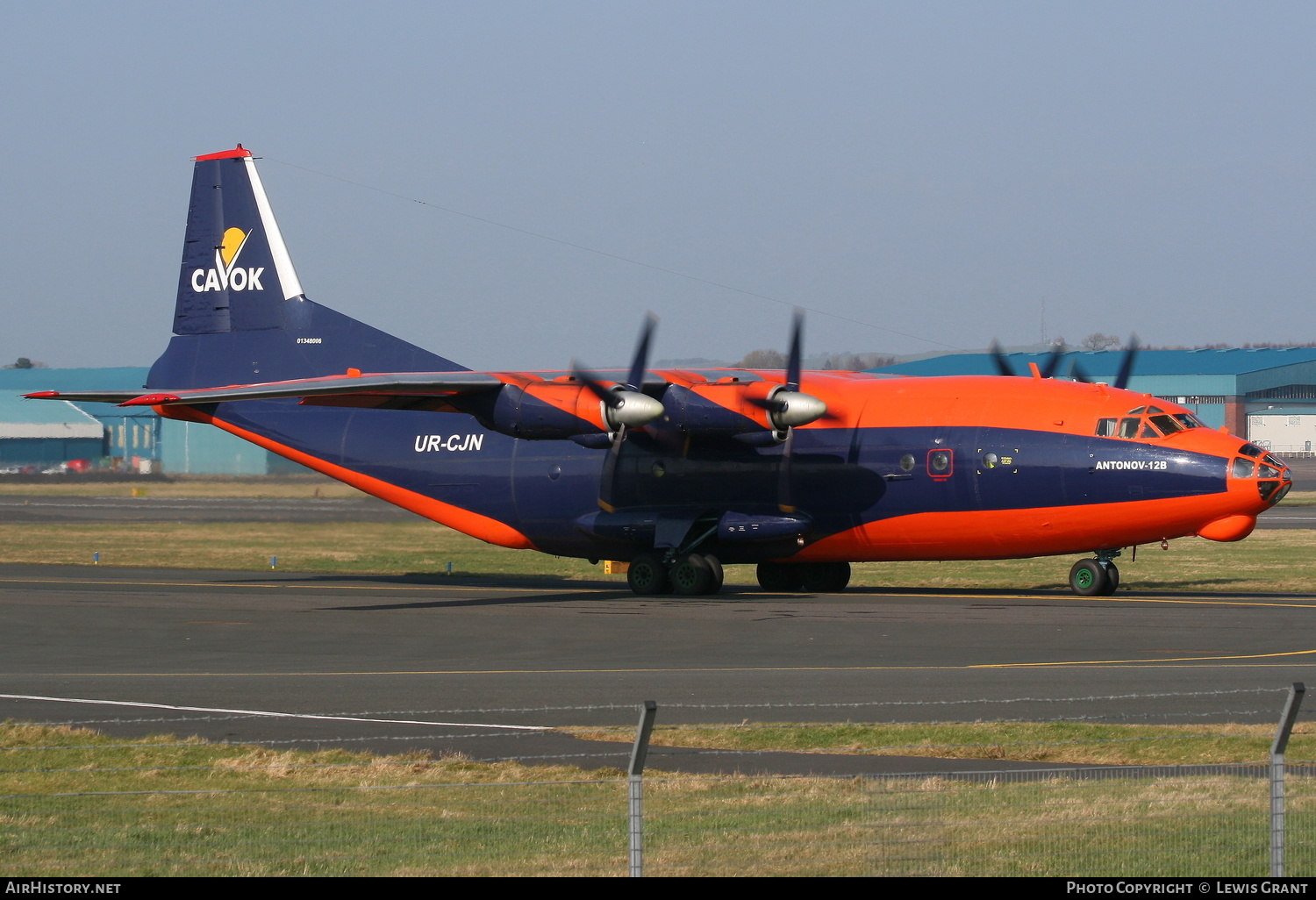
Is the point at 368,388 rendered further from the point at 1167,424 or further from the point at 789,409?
the point at 1167,424

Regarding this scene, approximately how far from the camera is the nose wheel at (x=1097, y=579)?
28219 millimetres

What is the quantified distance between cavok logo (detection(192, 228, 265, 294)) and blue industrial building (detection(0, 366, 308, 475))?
189 inches

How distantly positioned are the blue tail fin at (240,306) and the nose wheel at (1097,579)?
50.1ft

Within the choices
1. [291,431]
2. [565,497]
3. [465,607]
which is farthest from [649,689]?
[291,431]

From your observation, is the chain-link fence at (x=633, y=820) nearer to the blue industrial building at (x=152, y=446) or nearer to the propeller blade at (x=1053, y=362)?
the propeller blade at (x=1053, y=362)

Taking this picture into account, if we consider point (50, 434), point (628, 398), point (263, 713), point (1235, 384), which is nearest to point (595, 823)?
point (263, 713)

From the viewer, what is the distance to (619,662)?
65.0ft

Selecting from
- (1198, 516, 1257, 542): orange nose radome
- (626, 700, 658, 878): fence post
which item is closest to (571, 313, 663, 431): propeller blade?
(1198, 516, 1257, 542): orange nose radome

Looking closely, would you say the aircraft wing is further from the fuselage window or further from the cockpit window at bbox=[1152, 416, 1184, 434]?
the cockpit window at bbox=[1152, 416, 1184, 434]

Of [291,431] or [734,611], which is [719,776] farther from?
[291,431]

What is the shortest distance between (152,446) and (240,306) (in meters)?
36.5

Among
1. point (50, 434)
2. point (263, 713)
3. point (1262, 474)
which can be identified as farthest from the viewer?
point (50, 434)

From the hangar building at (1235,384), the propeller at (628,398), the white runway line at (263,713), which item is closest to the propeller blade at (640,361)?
the propeller at (628,398)
